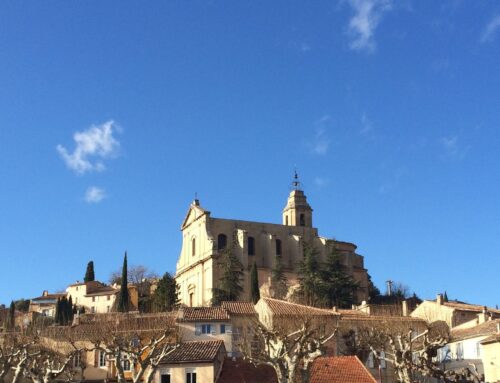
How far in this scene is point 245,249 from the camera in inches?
3541

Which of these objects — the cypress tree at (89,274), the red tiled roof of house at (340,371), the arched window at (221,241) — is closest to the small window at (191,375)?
the red tiled roof of house at (340,371)

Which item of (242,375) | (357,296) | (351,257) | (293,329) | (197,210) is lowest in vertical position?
(242,375)

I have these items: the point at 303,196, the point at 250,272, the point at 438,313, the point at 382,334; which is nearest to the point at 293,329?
the point at 382,334

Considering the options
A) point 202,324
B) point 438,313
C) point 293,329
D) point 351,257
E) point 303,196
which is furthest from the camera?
point 303,196

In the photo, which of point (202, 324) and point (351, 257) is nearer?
point (202, 324)

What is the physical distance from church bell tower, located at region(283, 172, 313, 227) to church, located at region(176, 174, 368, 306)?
324 centimetres

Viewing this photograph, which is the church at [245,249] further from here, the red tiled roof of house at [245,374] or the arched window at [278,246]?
the red tiled roof of house at [245,374]

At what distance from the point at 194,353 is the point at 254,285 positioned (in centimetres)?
3413

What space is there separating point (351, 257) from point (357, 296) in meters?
8.07

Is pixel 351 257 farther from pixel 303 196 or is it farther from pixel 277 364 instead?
pixel 277 364

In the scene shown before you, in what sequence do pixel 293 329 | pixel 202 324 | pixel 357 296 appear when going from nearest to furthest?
pixel 293 329 → pixel 202 324 → pixel 357 296

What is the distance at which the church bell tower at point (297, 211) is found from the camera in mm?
102000

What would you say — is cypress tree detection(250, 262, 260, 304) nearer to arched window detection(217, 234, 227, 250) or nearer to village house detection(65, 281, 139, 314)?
arched window detection(217, 234, 227, 250)

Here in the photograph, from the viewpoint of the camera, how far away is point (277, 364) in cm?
3572
